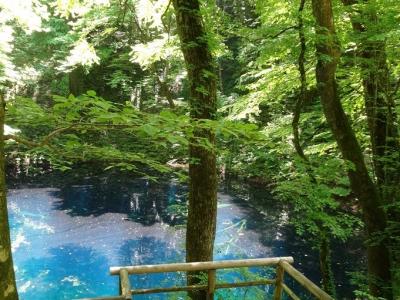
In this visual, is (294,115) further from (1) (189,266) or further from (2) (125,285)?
(2) (125,285)

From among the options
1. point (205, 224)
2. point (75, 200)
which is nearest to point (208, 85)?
point (205, 224)

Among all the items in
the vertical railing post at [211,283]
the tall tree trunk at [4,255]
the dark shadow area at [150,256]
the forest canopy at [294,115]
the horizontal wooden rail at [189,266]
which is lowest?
the dark shadow area at [150,256]

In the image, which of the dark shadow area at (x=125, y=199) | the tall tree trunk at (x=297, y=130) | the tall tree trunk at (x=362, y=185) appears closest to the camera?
the tall tree trunk at (x=297, y=130)

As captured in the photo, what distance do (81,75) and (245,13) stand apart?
962 cm

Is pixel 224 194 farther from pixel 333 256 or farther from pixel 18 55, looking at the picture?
pixel 18 55

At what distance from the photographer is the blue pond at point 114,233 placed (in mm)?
8398

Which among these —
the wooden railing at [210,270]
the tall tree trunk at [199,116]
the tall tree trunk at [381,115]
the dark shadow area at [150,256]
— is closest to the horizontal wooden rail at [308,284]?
the wooden railing at [210,270]

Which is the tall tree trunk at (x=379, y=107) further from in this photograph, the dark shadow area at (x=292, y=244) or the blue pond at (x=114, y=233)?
the blue pond at (x=114, y=233)

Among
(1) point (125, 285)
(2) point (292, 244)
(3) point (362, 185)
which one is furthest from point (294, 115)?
(2) point (292, 244)

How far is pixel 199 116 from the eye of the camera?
4398 millimetres

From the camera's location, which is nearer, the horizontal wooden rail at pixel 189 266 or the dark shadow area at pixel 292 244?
the horizontal wooden rail at pixel 189 266

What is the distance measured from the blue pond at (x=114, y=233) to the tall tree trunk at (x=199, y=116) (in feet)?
8.10

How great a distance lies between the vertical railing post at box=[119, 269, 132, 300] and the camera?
268 cm

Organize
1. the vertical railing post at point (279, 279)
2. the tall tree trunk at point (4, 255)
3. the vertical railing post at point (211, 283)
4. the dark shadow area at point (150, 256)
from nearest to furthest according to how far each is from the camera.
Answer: the tall tree trunk at point (4, 255) < the vertical railing post at point (211, 283) < the vertical railing post at point (279, 279) < the dark shadow area at point (150, 256)
